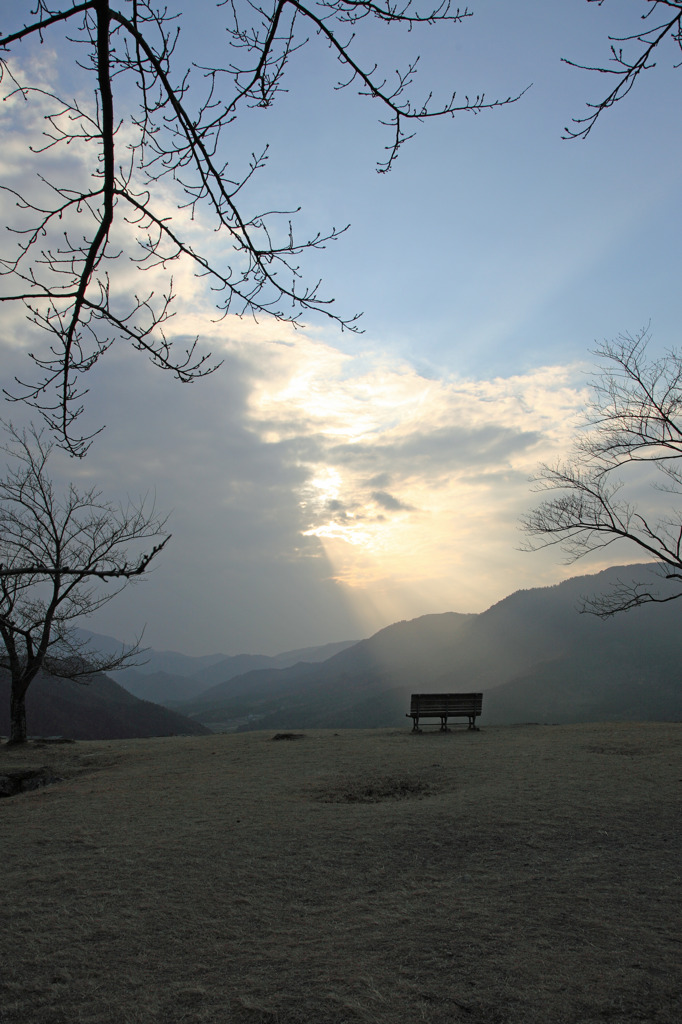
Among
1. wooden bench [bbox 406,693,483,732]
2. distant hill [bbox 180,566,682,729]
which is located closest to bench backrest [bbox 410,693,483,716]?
wooden bench [bbox 406,693,483,732]

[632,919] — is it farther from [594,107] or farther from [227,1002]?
[594,107]

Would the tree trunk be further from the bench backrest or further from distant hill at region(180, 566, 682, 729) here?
distant hill at region(180, 566, 682, 729)

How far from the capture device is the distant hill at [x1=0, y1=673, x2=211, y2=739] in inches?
2486

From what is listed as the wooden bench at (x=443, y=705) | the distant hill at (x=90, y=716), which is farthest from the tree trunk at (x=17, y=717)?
the distant hill at (x=90, y=716)

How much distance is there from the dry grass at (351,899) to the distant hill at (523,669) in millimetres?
43443

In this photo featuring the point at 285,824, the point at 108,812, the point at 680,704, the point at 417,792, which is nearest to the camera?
the point at 285,824

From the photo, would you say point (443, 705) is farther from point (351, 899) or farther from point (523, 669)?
point (523, 669)

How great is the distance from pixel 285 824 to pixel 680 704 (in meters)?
66.5

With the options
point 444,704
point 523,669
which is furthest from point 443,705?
A: point 523,669

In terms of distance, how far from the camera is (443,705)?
14.1 metres

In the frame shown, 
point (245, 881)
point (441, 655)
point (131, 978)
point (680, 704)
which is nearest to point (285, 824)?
point (245, 881)

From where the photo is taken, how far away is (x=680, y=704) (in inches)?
2382

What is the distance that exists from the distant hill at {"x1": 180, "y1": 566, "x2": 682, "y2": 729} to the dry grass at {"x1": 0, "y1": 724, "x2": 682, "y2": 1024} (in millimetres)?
43443

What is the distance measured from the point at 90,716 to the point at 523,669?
64199 mm
